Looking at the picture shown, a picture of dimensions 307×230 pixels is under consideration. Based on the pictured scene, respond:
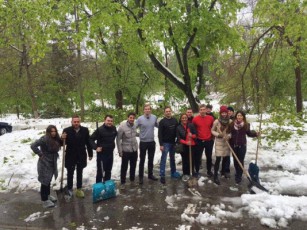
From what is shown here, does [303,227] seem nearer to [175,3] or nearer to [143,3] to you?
[175,3]

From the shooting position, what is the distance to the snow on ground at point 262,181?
206 inches

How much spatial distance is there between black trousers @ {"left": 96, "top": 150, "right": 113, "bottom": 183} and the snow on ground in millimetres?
574

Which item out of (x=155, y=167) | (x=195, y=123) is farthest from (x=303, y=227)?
(x=155, y=167)

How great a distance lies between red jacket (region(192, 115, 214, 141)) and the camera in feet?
23.5

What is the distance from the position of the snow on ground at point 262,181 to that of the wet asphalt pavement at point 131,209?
114mm

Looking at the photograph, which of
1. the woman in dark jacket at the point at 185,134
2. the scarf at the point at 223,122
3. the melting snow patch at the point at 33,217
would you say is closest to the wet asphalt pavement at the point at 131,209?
the melting snow patch at the point at 33,217

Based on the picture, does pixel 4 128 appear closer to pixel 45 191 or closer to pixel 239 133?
pixel 45 191

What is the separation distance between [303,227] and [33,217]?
4882mm

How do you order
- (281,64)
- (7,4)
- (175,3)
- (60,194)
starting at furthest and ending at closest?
(281,64), (7,4), (175,3), (60,194)

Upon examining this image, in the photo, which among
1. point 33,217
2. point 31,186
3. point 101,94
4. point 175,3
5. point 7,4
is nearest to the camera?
point 33,217

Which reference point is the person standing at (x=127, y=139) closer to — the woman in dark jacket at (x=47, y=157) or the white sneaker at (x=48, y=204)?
the woman in dark jacket at (x=47, y=157)

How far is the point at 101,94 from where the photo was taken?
17609mm

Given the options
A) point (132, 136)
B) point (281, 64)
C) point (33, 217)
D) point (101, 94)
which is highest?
point (281, 64)

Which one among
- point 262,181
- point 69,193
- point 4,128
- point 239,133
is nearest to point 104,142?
point 69,193
